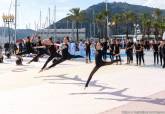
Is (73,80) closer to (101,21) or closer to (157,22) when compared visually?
(101,21)

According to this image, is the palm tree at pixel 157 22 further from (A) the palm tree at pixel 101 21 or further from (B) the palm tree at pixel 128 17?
(A) the palm tree at pixel 101 21

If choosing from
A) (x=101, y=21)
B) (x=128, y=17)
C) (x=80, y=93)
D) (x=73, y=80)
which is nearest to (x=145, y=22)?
(x=128, y=17)

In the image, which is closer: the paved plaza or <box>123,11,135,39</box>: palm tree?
the paved plaza

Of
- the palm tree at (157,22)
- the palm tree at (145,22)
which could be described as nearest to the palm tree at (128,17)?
the palm tree at (145,22)

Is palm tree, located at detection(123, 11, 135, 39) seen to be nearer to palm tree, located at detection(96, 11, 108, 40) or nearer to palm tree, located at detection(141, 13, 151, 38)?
palm tree, located at detection(141, 13, 151, 38)

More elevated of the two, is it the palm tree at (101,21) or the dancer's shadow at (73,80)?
the palm tree at (101,21)

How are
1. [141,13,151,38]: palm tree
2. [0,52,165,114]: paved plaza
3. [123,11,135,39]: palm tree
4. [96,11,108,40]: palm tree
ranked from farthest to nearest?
[123,11,135,39]: palm tree < [141,13,151,38]: palm tree < [96,11,108,40]: palm tree < [0,52,165,114]: paved plaza

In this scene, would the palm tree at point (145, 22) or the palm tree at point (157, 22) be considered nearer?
the palm tree at point (157, 22)

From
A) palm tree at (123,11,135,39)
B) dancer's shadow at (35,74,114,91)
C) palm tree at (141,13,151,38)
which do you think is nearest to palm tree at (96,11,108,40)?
palm tree at (123,11,135,39)

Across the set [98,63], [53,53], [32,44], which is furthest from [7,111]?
[32,44]

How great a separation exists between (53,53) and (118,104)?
6.85 m

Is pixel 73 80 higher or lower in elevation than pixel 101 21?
lower

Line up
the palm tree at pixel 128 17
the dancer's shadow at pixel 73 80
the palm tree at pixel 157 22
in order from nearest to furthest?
the dancer's shadow at pixel 73 80
the palm tree at pixel 157 22
the palm tree at pixel 128 17

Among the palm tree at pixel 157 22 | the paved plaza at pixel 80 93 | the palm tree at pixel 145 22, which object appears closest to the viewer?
the paved plaza at pixel 80 93
